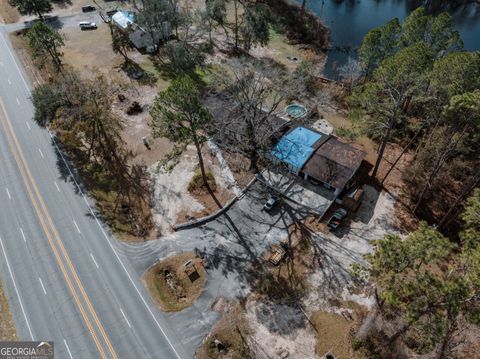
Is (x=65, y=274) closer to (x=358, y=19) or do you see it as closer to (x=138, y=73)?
(x=138, y=73)

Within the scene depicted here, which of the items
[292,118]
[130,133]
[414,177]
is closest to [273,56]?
[292,118]

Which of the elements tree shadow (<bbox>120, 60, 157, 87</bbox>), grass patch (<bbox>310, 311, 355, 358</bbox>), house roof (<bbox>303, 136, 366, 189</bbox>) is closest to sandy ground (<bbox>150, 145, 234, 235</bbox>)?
house roof (<bbox>303, 136, 366, 189</bbox>)

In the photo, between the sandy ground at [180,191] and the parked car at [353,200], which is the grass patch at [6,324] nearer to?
the sandy ground at [180,191]

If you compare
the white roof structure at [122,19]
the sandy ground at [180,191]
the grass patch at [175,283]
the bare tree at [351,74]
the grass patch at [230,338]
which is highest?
the white roof structure at [122,19]

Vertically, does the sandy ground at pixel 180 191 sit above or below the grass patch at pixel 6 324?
above

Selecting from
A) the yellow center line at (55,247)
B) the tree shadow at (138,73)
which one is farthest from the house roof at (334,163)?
the tree shadow at (138,73)

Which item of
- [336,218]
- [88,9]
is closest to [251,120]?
[336,218]

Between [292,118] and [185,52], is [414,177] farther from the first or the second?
[185,52]

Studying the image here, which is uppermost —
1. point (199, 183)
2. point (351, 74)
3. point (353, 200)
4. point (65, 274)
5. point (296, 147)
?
point (351, 74)
